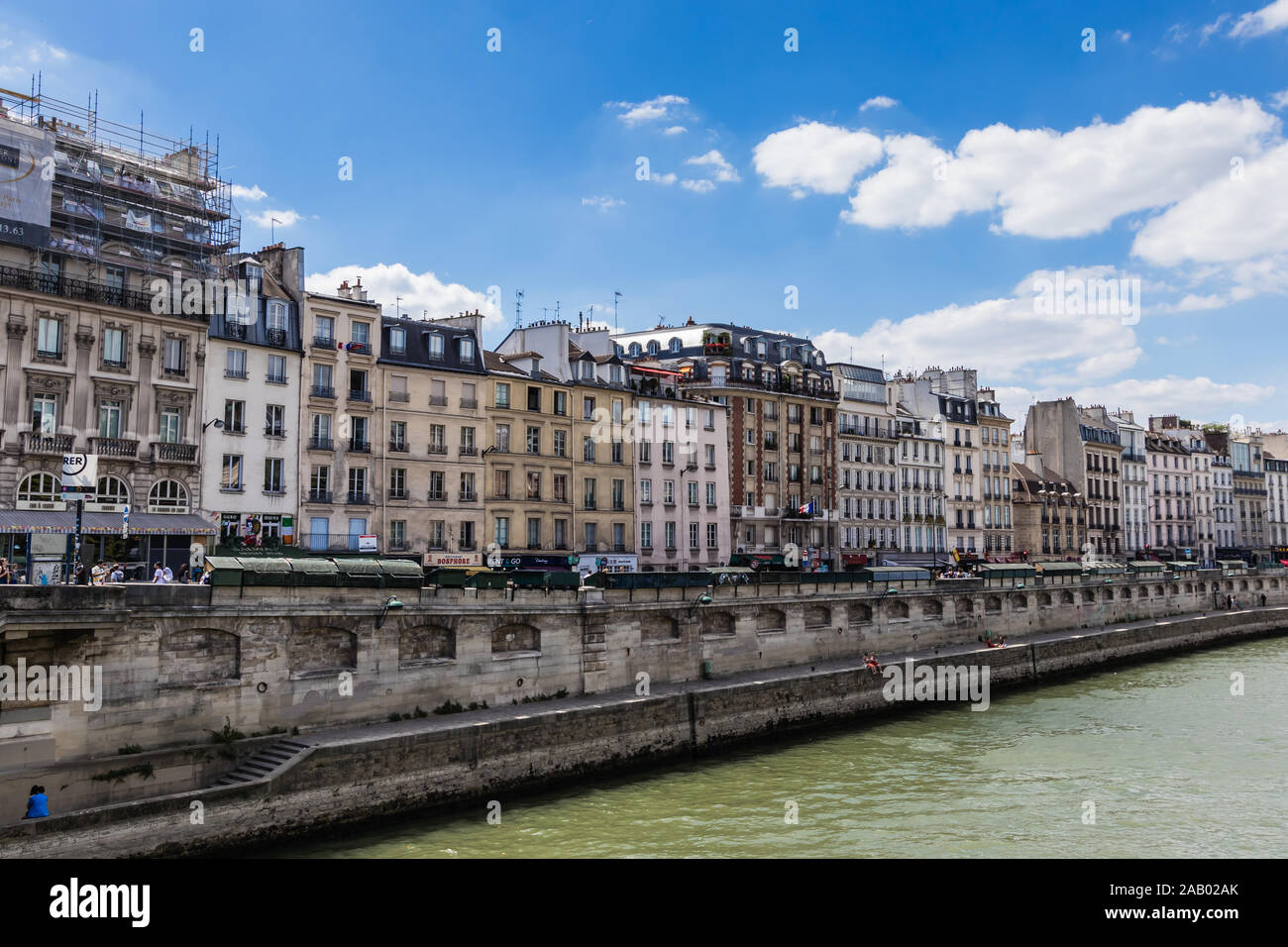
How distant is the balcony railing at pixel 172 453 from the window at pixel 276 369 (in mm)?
4657

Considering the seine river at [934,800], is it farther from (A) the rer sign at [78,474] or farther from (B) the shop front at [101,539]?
(B) the shop front at [101,539]

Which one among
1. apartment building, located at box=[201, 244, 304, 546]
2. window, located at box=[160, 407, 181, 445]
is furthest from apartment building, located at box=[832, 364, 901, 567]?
window, located at box=[160, 407, 181, 445]

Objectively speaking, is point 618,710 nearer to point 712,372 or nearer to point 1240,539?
point 712,372

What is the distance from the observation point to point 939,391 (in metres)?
87.8

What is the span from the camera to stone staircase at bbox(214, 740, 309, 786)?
22094 mm

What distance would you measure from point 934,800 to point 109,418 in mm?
31157

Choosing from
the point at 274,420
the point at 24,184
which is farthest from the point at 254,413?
the point at 24,184

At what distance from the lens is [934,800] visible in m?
24.5

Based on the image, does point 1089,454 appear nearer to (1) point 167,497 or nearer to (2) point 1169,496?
(2) point 1169,496

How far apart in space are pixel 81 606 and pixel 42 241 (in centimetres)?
1928

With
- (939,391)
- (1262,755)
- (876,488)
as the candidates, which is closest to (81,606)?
(1262,755)

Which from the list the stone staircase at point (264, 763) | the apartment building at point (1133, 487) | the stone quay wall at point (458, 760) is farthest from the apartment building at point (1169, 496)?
the stone staircase at point (264, 763)

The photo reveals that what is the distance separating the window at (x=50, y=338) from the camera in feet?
111
